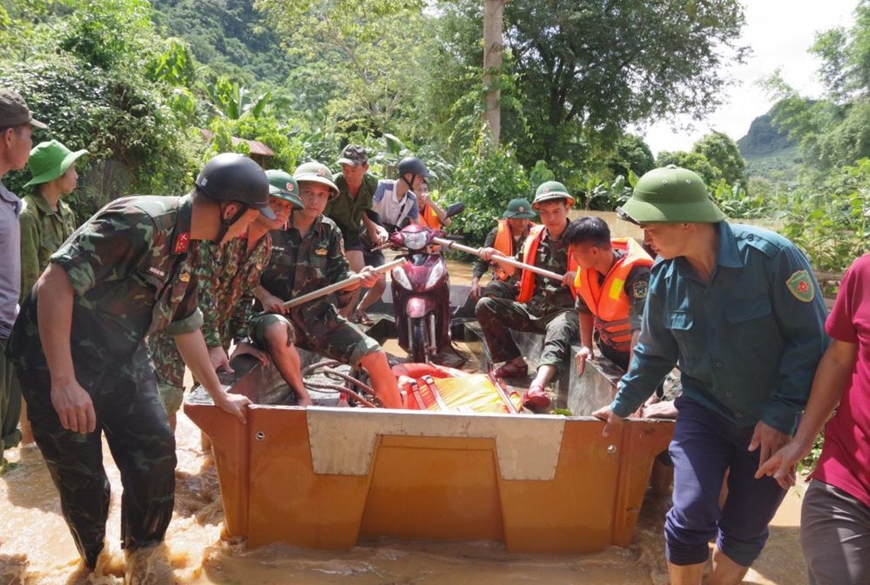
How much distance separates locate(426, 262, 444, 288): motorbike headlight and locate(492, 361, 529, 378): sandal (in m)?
0.84

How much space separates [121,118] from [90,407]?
652cm

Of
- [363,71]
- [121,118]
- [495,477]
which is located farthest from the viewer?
[363,71]

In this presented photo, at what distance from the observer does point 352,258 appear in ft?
20.7

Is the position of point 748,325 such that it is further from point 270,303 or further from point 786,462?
point 270,303

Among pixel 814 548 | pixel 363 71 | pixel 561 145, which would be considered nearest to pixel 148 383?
pixel 814 548

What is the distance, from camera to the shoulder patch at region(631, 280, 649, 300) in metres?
3.84

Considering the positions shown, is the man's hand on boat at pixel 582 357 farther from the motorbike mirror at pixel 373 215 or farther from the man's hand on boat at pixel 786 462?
the motorbike mirror at pixel 373 215

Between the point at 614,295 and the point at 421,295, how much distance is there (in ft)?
6.56

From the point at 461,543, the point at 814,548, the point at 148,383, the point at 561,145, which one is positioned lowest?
the point at 461,543

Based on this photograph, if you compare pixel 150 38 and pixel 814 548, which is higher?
pixel 150 38

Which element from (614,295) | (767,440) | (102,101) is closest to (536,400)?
(614,295)

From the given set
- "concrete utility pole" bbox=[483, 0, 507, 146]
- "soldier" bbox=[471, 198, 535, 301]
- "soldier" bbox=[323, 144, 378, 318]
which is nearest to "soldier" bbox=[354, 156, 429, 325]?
"soldier" bbox=[323, 144, 378, 318]

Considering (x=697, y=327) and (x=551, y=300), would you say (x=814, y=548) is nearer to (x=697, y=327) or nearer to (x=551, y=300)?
(x=697, y=327)

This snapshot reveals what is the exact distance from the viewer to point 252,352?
3863 mm
